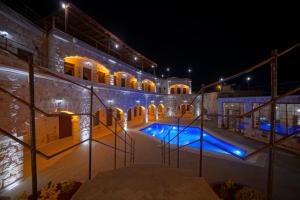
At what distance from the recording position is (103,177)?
2812 mm

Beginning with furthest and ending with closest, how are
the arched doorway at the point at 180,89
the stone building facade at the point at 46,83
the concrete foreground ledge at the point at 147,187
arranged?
the arched doorway at the point at 180,89 < the stone building facade at the point at 46,83 < the concrete foreground ledge at the point at 147,187

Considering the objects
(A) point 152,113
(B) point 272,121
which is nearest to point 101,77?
(B) point 272,121

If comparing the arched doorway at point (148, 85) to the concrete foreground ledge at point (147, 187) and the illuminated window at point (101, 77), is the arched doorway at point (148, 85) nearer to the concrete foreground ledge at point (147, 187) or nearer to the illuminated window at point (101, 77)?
the illuminated window at point (101, 77)

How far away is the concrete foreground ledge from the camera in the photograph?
2203 millimetres

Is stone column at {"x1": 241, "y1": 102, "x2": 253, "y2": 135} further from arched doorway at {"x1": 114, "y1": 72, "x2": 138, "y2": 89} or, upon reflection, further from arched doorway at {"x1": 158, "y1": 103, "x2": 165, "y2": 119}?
arched doorway at {"x1": 158, "y1": 103, "x2": 165, "y2": 119}

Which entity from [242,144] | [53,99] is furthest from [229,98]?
[53,99]

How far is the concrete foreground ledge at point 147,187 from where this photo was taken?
2.20m

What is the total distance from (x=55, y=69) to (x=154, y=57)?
29576mm

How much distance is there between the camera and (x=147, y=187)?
8.03ft

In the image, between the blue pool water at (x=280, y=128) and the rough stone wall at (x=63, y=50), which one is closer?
the rough stone wall at (x=63, y=50)

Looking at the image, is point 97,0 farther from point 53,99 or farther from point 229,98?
point 229,98

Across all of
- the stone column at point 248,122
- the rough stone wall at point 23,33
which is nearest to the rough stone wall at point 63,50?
the rough stone wall at point 23,33

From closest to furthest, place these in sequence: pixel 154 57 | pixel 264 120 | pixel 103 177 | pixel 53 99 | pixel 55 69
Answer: pixel 103 177 < pixel 53 99 < pixel 55 69 < pixel 264 120 < pixel 154 57

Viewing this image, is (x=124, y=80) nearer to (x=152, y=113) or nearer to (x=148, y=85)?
(x=148, y=85)
